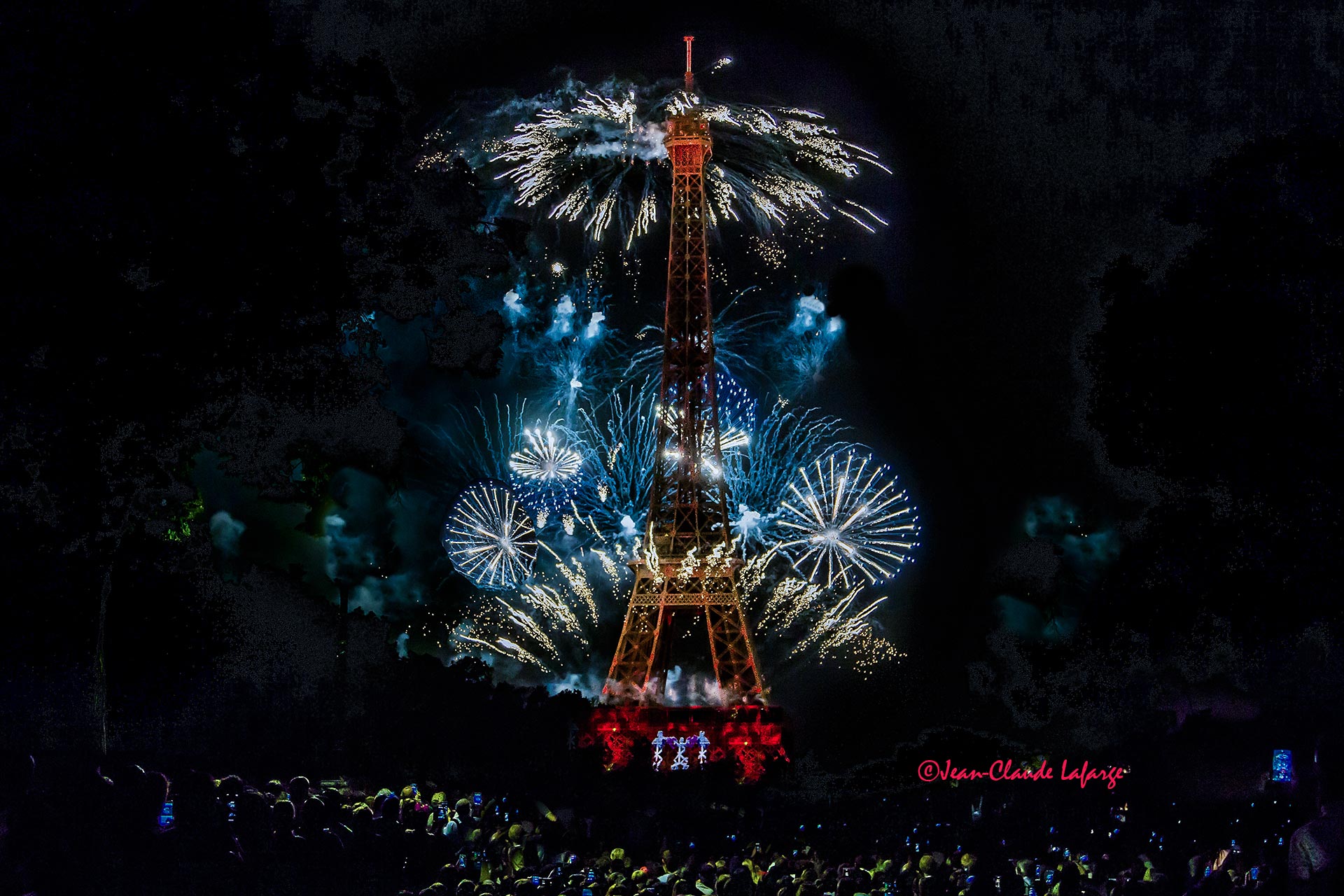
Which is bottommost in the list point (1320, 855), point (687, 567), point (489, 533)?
point (1320, 855)

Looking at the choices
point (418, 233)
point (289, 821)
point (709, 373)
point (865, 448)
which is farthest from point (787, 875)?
point (865, 448)

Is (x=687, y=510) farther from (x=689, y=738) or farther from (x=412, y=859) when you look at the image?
(x=412, y=859)

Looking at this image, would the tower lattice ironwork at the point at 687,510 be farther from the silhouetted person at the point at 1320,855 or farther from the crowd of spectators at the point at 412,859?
the silhouetted person at the point at 1320,855

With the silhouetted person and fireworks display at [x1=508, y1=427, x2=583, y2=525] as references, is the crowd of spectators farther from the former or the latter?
fireworks display at [x1=508, y1=427, x2=583, y2=525]

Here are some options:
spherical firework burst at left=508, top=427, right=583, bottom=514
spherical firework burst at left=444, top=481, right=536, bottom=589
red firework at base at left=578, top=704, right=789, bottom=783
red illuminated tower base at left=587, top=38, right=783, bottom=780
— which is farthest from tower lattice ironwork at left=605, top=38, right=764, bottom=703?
spherical firework burst at left=444, top=481, right=536, bottom=589

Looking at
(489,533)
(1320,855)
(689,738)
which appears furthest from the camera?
(689,738)

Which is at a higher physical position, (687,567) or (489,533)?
(687,567)

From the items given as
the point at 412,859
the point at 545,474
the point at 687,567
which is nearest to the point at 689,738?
the point at 687,567

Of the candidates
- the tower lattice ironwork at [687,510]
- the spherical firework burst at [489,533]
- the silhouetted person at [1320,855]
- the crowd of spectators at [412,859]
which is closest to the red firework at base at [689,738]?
the tower lattice ironwork at [687,510]
